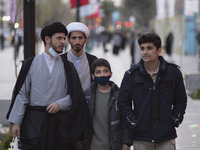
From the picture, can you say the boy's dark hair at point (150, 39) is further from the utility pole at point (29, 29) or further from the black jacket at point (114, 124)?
the utility pole at point (29, 29)

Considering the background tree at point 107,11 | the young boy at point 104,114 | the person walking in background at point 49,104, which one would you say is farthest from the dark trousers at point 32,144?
the background tree at point 107,11

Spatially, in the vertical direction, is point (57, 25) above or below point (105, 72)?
above

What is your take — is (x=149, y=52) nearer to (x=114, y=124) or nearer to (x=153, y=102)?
(x=153, y=102)

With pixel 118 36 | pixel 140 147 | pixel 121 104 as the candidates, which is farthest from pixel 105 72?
pixel 118 36

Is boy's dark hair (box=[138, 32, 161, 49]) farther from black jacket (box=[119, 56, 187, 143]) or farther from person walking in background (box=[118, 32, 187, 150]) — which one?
black jacket (box=[119, 56, 187, 143])

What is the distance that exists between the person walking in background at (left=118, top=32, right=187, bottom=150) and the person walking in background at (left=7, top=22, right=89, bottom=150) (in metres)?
0.53

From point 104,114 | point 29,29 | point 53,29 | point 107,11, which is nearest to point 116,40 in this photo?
point 29,29

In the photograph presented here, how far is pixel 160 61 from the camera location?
4762mm

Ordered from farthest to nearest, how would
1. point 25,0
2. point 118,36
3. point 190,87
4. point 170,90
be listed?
point 118,36 → point 190,87 → point 25,0 → point 170,90

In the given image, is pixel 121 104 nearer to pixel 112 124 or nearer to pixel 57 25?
pixel 112 124

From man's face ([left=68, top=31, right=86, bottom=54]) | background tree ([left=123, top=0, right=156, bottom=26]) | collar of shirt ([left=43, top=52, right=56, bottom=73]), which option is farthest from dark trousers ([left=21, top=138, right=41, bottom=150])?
background tree ([left=123, top=0, right=156, bottom=26])

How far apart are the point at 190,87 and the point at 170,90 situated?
10.4m

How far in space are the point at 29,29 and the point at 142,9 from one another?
252 feet

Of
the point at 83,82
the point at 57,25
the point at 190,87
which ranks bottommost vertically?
the point at 190,87
